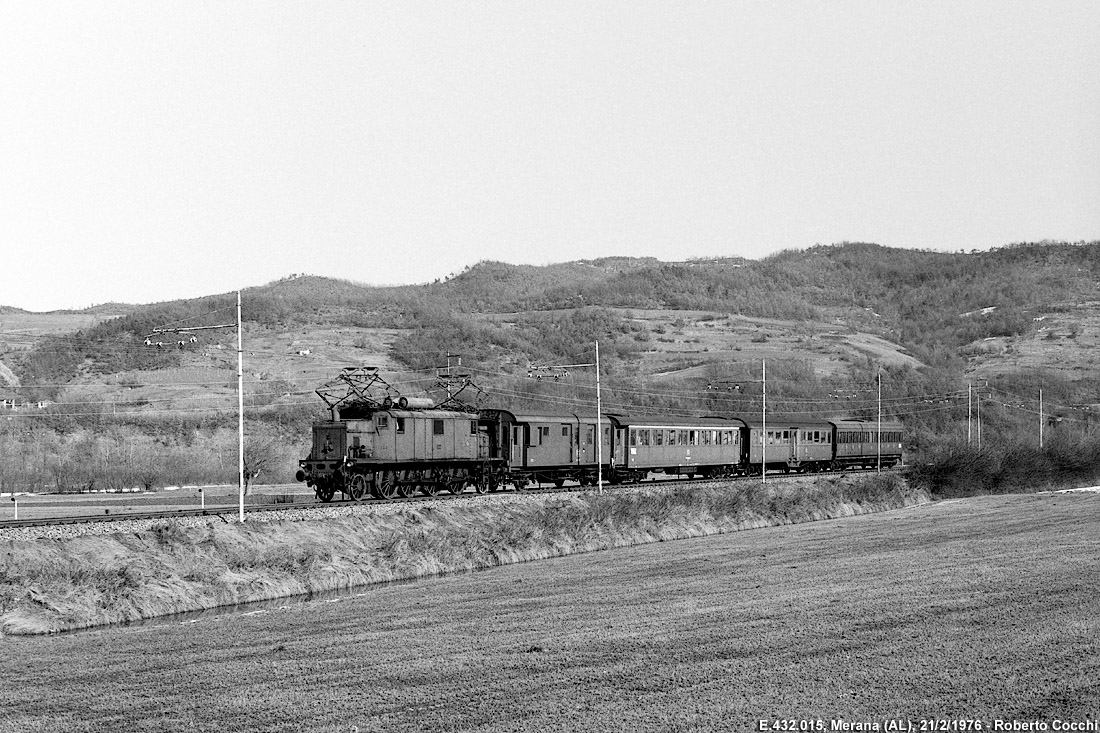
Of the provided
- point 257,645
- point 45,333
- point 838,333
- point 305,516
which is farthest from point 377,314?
point 257,645

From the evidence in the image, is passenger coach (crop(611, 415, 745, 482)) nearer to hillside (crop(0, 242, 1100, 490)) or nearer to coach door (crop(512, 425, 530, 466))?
coach door (crop(512, 425, 530, 466))

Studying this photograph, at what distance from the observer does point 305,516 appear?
37.2m

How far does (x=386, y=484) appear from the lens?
45.5 metres

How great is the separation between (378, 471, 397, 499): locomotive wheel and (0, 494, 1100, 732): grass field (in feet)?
41.1

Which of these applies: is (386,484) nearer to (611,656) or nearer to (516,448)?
(516,448)

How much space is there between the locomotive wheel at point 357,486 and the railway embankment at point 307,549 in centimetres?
444

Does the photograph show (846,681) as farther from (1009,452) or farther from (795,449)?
(1009,452)

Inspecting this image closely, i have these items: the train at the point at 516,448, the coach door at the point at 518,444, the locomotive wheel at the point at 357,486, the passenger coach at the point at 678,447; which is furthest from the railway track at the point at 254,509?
the passenger coach at the point at 678,447

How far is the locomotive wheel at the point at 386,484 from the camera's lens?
1784 inches

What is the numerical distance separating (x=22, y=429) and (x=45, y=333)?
55.7 m

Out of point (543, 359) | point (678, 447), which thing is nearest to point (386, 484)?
point (678, 447)

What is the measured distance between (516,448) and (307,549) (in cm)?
1930

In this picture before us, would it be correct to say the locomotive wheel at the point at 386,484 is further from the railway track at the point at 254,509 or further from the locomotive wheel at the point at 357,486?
the railway track at the point at 254,509

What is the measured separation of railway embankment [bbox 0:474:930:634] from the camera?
90.6 feet
